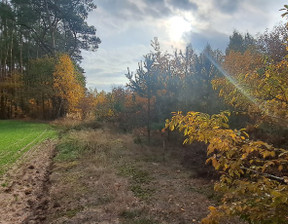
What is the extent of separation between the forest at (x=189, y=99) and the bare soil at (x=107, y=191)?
2.94ft

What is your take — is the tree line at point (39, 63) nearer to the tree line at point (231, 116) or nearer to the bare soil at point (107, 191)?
the tree line at point (231, 116)

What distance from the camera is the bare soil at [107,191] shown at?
4277mm

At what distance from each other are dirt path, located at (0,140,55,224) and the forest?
366cm

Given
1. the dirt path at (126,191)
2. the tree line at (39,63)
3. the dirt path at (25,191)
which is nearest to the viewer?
the dirt path at (126,191)

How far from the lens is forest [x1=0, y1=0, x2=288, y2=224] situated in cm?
217

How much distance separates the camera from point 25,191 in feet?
18.2

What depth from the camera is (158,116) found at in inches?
432

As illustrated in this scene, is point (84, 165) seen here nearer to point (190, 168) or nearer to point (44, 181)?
point (44, 181)

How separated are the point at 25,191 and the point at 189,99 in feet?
25.5

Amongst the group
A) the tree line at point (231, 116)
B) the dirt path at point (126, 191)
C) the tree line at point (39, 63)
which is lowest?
the dirt path at point (126, 191)

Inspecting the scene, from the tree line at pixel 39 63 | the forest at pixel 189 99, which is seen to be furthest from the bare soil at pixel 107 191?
the tree line at pixel 39 63

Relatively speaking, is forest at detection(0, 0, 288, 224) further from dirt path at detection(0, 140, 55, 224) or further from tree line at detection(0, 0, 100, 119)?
dirt path at detection(0, 140, 55, 224)

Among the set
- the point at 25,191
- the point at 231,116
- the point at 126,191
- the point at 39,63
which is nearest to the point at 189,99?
the point at 231,116

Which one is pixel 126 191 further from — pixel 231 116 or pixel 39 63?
pixel 39 63
